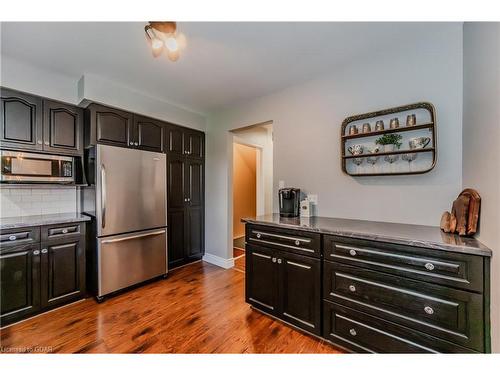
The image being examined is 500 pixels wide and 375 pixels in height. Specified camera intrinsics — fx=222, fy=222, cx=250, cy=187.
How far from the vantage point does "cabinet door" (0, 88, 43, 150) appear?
2037mm

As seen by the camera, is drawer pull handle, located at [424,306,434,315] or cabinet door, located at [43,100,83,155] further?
cabinet door, located at [43,100,83,155]

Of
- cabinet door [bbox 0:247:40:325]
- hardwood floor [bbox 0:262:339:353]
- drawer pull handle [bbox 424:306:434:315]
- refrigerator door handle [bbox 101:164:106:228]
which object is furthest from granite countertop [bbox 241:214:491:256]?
cabinet door [bbox 0:247:40:325]

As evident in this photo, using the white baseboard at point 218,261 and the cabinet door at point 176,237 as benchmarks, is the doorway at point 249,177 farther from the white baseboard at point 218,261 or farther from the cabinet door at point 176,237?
the cabinet door at point 176,237

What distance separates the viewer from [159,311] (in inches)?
85.2

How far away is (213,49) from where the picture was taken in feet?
6.32

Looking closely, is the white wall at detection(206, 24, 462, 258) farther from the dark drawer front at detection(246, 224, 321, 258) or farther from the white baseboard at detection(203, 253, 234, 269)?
the white baseboard at detection(203, 253, 234, 269)

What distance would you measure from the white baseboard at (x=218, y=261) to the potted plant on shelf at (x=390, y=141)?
8.27 feet

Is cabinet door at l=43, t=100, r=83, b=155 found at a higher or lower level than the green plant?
higher

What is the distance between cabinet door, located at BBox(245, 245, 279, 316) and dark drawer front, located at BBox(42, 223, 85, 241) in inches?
68.8

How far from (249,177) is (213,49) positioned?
348 cm

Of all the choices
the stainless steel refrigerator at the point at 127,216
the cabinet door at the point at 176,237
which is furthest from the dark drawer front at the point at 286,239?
the cabinet door at the point at 176,237

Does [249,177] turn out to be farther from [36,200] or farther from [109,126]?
[36,200]
